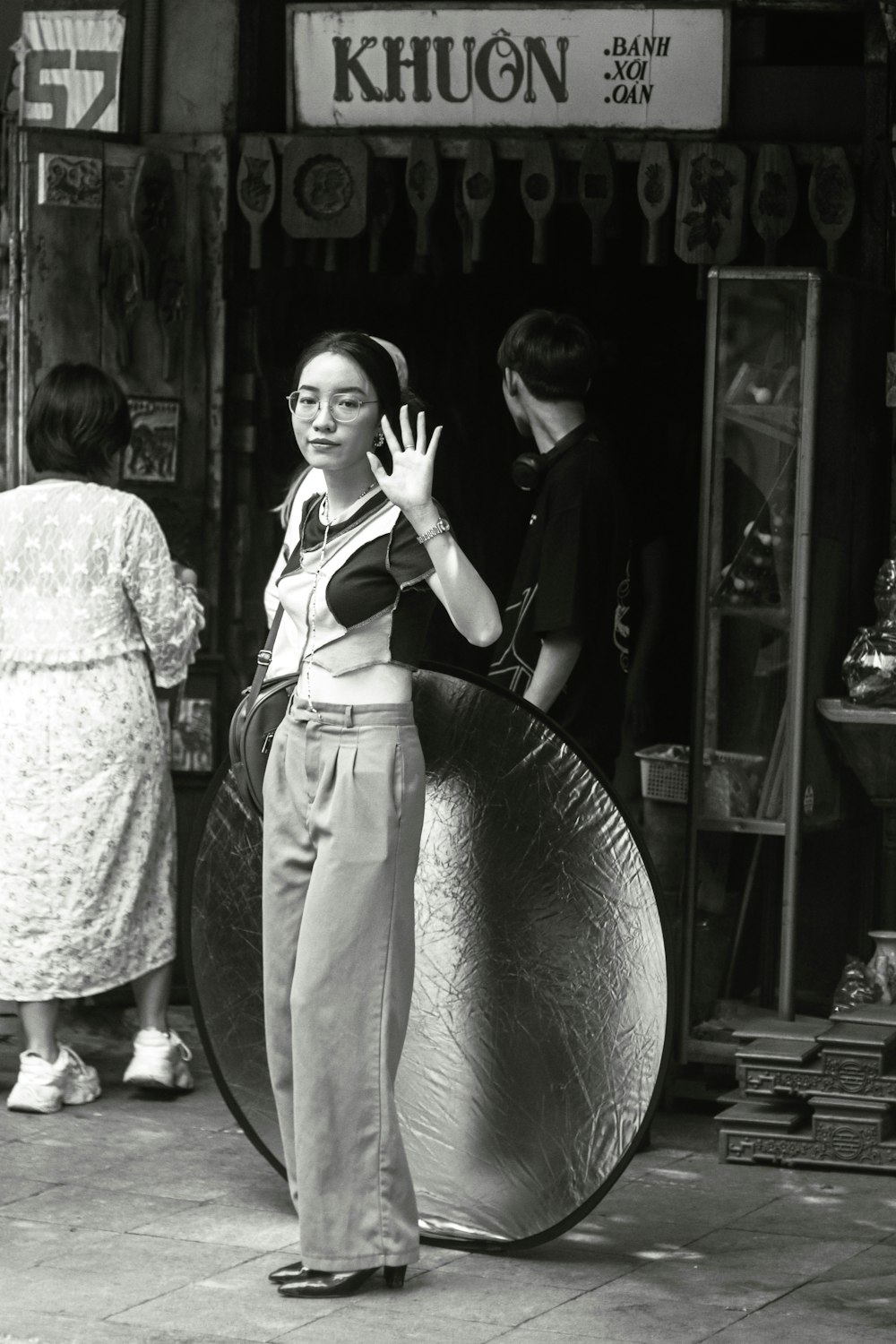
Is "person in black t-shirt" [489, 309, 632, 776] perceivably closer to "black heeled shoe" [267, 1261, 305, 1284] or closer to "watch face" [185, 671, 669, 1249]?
"watch face" [185, 671, 669, 1249]

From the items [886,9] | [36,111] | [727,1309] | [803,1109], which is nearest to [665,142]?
[886,9]

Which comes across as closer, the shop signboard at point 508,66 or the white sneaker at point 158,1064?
the white sneaker at point 158,1064

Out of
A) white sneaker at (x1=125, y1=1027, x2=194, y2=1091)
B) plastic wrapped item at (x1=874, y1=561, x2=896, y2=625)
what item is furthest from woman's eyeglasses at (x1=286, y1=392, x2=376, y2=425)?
white sneaker at (x1=125, y1=1027, x2=194, y2=1091)

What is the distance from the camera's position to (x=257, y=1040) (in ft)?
15.8

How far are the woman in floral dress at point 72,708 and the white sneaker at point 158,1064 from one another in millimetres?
167

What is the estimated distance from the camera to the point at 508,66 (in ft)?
20.8

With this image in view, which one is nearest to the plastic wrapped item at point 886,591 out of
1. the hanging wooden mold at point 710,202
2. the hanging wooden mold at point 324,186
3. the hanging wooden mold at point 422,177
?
the hanging wooden mold at point 710,202

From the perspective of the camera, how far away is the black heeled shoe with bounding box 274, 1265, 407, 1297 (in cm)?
415

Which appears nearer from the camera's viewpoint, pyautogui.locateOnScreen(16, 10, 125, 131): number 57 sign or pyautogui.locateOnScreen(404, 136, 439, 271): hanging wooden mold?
pyautogui.locateOnScreen(404, 136, 439, 271): hanging wooden mold

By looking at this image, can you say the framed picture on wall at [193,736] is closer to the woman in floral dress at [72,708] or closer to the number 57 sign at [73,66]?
the woman in floral dress at [72,708]

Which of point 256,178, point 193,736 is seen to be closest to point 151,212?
point 256,178

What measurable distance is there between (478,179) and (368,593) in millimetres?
2482

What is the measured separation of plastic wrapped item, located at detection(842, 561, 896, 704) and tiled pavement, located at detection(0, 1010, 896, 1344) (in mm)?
1164

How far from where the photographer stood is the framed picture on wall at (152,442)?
6.57 m
